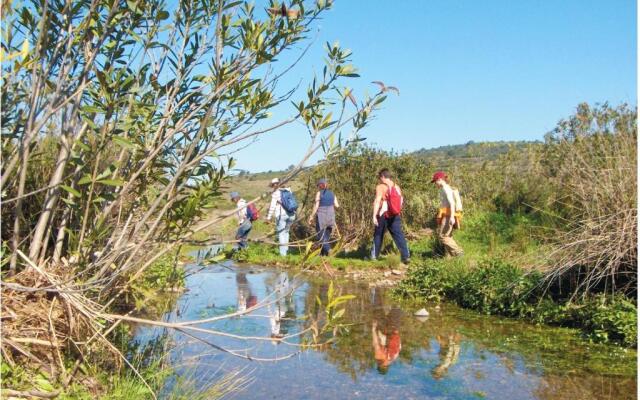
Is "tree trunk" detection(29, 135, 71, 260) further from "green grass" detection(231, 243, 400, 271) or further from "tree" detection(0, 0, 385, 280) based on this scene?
"green grass" detection(231, 243, 400, 271)

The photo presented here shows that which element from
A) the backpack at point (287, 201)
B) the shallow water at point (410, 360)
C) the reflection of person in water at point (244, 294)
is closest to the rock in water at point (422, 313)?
the shallow water at point (410, 360)

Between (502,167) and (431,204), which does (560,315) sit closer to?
(431,204)

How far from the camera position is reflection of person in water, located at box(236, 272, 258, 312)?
9.52m

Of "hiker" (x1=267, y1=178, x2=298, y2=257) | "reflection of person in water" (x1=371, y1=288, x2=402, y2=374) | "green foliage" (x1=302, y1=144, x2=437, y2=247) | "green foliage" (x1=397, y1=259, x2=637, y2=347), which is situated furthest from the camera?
"green foliage" (x1=302, y1=144, x2=437, y2=247)

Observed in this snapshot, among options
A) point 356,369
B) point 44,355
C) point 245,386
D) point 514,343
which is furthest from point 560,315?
point 44,355

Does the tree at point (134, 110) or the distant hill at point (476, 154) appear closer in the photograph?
the tree at point (134, 110)

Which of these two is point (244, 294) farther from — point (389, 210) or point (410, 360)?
point (410, 360)

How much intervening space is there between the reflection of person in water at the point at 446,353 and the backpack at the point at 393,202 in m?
5.35

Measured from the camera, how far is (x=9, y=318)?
14.0ft

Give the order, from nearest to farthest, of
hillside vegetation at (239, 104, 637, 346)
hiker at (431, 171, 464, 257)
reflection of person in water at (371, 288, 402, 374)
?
reflection of person in water at (371, 288, 402, 374) → hillside vegetation at (239, 104, 637, 346) → hiker at (431, 171, 464, 257)

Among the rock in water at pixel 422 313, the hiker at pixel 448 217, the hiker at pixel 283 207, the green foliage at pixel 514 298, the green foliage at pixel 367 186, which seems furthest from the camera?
the green foliage at pixel 367 186

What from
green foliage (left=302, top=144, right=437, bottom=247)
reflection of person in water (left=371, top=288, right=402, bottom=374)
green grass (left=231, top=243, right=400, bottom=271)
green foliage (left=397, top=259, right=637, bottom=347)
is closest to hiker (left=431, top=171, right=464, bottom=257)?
green grass (left=231, top=243, right=400, bottom=271)

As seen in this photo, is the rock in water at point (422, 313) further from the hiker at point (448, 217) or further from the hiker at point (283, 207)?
the hiker at point (283, 207)

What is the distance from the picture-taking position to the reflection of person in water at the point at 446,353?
6.18 meters
